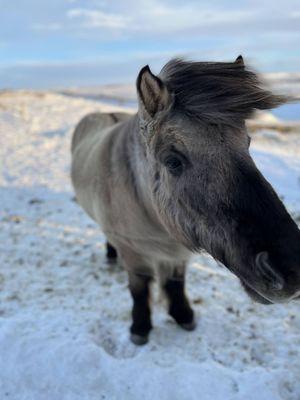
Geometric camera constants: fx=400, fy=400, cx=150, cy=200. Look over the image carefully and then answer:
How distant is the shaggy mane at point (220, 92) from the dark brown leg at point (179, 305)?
2.10 meters

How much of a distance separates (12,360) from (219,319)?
6.74 ft

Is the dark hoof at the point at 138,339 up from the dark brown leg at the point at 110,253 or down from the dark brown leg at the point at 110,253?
down

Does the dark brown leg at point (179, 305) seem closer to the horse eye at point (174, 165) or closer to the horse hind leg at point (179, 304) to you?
the horse hind leg at point (179, 304)

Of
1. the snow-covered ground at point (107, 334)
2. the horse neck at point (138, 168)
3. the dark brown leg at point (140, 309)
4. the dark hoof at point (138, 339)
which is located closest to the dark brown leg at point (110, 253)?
the snow-covered ground at point (107, 334)

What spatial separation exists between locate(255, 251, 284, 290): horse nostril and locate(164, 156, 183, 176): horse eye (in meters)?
0.71

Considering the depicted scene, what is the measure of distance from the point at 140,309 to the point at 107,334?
415 mm

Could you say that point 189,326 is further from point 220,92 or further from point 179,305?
point 220,92

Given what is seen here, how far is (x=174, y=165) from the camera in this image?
7.77 feet

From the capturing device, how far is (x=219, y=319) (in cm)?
418

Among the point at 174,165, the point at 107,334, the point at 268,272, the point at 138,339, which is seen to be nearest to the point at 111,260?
the point at 107,334

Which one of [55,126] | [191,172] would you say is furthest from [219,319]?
[55,126]

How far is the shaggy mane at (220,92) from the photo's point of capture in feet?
7.36

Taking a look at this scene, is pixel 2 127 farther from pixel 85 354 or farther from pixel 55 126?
pixel 85 354

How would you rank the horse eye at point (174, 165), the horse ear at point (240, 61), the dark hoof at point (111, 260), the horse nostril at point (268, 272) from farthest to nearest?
the dark hoof at point (111, 260) < the horse ear at point (240, 61) < the horse eye at point (174, 165) < the horse nostril at point (268, 272)
